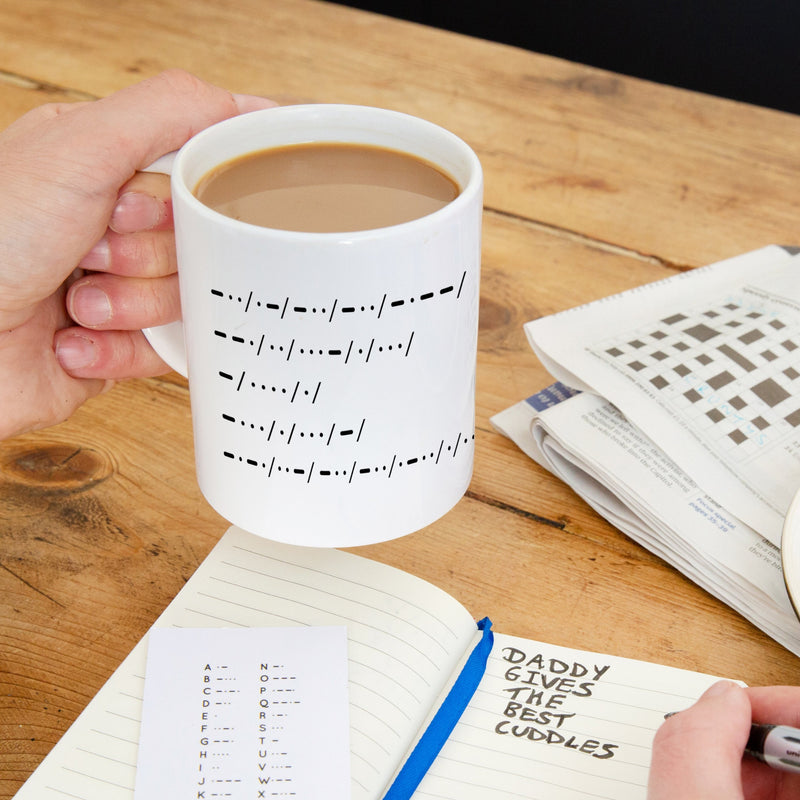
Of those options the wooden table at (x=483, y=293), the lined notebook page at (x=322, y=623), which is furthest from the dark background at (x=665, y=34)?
the lined notebook page at (x=322, y=623)

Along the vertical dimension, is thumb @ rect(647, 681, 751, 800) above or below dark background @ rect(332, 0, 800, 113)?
above

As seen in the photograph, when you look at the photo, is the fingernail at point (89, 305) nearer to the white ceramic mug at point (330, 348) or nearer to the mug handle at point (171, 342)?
A: the mug handle at point (171, 342)

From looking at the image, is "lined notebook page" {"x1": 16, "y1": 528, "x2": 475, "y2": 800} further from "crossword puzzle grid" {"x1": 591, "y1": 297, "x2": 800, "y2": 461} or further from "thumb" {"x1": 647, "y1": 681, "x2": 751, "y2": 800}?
"crossword puzzle grid" {"x1": 591, "y1": 297, "x2": 800, "y2": 461}

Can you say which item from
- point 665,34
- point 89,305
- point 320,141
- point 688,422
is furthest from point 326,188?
point 665,34

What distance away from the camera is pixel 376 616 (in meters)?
0.65

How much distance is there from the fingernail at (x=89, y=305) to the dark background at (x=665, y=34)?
5.45 feet

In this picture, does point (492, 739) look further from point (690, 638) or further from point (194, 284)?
point (194, 284)

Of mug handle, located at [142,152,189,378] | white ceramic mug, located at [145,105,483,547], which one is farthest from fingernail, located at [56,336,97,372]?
white ceramic mug, located at [145,105,483,547]

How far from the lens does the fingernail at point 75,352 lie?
78 centimetres

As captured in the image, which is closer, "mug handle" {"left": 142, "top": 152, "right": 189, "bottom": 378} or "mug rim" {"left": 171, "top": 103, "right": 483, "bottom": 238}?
"mug rim" {"left": 171, "top": 103, "right": 483, "bottom": 238}

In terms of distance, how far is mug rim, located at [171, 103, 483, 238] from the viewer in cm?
48

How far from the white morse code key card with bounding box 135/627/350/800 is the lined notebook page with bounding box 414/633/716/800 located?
Result: 66 millimetres

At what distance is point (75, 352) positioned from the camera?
30.6 inches

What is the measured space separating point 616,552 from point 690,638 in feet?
0.29
